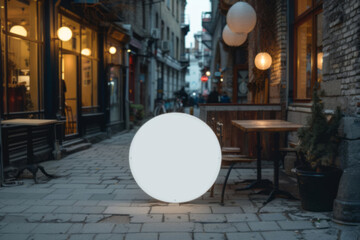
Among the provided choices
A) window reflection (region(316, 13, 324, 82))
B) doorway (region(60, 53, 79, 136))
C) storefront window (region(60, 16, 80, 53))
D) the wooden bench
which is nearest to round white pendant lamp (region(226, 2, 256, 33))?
window reflection (region(316, 13, 324, 82))

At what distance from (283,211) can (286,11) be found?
199 inches

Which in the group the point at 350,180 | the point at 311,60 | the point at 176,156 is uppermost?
the point at 311,60

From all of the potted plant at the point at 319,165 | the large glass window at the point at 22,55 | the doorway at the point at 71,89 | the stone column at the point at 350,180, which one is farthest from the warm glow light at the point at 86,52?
the stone column at the point at 350,180

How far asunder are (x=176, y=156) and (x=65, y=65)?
7.42m

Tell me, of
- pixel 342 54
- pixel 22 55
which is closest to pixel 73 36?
pixel 22 55

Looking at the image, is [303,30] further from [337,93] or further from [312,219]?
[312,219]

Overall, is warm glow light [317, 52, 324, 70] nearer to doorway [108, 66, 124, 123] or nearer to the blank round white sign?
the blank round white sign

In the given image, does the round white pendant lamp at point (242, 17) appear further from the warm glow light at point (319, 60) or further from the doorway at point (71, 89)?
the doorway at point (71, 89)

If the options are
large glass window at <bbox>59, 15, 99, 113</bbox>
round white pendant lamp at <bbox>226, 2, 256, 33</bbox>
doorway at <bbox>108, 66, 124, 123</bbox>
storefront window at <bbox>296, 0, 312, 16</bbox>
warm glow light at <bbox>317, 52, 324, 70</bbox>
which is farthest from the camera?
doorway at <bbox>108, 66, 124, 123</bbox>

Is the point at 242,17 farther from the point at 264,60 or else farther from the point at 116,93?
the point at 116,93

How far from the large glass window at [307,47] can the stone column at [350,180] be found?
2191 mm

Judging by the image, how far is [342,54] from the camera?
5.19 metres

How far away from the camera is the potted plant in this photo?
436cm

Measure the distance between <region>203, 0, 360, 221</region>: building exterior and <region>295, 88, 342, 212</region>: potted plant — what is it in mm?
215
